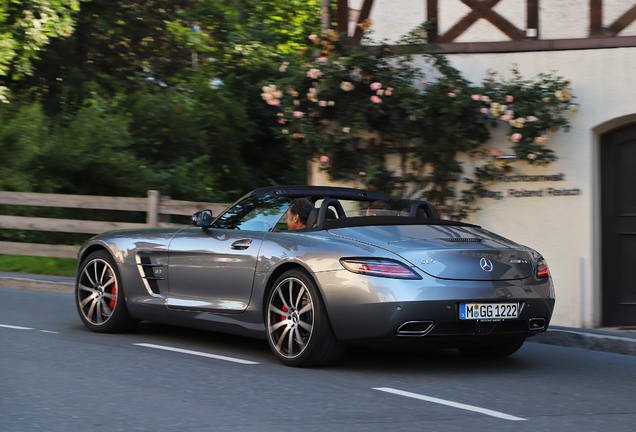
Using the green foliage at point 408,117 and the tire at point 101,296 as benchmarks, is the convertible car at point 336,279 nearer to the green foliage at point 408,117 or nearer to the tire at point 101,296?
the tire at point 101,296

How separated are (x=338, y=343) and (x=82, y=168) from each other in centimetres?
1030

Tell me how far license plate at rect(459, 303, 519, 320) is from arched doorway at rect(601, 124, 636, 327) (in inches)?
190

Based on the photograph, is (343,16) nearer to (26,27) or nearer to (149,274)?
A: (149,274)

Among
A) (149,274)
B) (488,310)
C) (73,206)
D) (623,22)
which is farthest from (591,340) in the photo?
(73,206)

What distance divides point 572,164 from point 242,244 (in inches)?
201

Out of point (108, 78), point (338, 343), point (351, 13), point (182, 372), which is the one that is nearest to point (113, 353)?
point (182, 372)

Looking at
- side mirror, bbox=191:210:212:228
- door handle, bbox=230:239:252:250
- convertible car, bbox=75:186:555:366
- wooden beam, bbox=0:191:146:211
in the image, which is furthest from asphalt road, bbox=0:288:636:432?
wooden beam, bbox=0:191:146:211

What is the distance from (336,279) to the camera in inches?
231

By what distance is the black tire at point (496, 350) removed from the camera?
22.4 ft

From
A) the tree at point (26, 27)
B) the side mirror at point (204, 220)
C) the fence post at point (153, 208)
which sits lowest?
the side mirror at point (204, 220)

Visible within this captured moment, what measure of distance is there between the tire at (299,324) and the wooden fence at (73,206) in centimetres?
603

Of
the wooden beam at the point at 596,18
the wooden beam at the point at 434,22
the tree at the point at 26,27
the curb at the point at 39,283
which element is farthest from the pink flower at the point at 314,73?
the tree at the point at 26,27

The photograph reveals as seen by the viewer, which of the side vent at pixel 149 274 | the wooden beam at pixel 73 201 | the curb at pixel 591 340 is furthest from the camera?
the wooden beam at pixel 73 201

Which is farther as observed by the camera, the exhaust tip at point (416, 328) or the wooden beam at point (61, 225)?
the wooden beam at point (61, 225)
